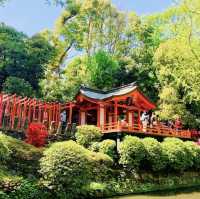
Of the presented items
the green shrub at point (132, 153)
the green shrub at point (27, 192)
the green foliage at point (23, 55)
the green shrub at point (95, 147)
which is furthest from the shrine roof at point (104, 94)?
the green shrub at point (27, 192)

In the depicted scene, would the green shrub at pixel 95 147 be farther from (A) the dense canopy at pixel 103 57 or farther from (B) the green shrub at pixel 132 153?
(A) the dense canopy at pixel 103 57

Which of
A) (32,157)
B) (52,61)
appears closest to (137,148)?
(32,157)

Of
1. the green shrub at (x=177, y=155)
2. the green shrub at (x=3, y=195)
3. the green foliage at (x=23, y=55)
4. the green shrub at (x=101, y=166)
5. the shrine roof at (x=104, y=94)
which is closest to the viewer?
the green shrub at (x=3, y=195)

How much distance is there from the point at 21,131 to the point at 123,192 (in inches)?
285

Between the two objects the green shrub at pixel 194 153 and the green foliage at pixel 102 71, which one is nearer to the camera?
the green shrub at pixel 194 153

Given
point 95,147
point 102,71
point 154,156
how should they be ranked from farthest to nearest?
point 102,71 → point 95,147 → point 154,156

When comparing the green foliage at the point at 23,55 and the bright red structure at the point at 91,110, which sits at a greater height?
the green foliage at the point at 23,55

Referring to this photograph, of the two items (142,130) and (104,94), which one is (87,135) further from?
(104,94)

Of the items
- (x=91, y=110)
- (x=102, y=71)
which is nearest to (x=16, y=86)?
(x=91, y=110)

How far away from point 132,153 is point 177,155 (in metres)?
3.09

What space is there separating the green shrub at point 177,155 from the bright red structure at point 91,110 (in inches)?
94.1

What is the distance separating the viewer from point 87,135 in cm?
2195

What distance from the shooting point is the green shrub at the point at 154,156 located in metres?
20.2

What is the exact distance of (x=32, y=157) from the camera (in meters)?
16.6
